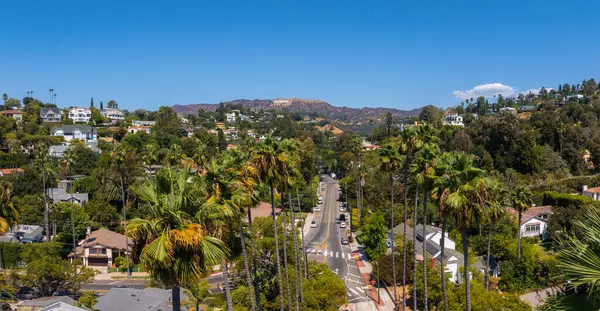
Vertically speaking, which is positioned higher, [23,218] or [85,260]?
[23,218]

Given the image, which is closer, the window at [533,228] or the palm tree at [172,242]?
the palm tree at [172,242]

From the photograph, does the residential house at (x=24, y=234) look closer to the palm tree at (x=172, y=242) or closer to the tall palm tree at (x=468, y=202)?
the palm tree at (x=172, y=242)

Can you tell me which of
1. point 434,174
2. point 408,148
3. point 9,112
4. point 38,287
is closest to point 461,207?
point 434,174

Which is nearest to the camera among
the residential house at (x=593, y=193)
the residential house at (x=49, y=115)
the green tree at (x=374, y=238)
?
the green tree at (x=374, y=238)

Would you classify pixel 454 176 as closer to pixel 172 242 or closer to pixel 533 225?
pixel 172 242

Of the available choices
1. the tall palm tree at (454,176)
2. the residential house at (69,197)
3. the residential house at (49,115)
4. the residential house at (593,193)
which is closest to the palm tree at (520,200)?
the tall palm tree at (454,176)

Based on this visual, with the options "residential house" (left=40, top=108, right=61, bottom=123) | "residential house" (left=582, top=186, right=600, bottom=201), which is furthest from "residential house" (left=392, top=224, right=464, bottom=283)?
"residential house" (left=40, top=108, right=61, bottom=123)

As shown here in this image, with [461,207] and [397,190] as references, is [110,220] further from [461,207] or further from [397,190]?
[461,207]
